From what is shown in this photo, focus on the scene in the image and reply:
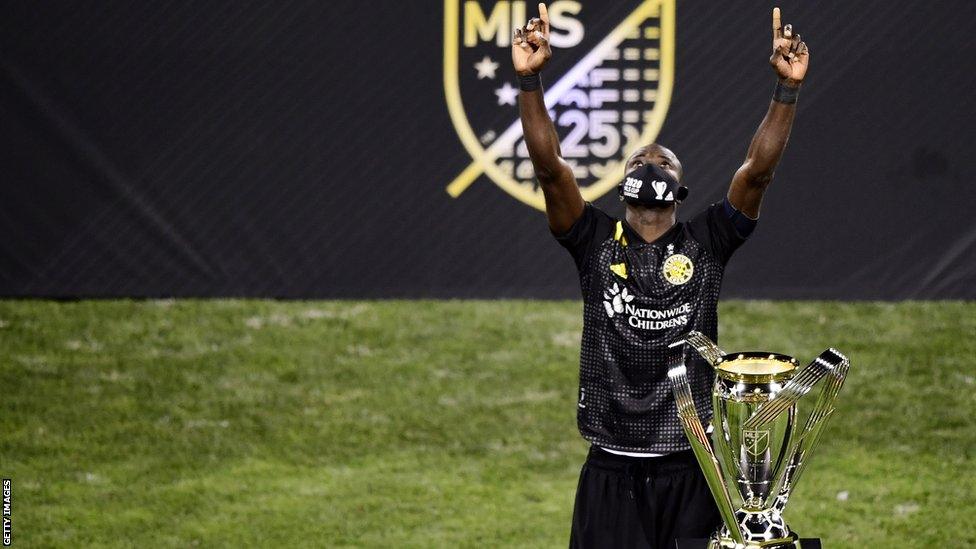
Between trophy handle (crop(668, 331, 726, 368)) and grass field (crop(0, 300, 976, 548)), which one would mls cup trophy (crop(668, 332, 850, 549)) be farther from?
grass field (crop(0, 300, 976, 548))

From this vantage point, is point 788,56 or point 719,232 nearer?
point 788,56

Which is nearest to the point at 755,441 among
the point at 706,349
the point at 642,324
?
the point at 706,349

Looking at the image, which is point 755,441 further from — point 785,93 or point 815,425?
point 785,93

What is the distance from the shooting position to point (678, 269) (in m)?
3.82

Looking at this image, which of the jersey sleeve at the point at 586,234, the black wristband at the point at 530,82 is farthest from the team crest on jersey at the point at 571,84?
the black wristband at the point at 530,82

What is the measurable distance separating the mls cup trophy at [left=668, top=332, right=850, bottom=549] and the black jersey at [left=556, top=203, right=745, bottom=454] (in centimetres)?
80

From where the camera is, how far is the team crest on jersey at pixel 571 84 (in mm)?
7875

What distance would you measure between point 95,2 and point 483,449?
10.9 ft

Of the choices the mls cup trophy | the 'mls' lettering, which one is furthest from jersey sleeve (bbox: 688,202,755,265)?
the 'mls' lettering

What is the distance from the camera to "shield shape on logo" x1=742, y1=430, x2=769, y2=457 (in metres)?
2.92

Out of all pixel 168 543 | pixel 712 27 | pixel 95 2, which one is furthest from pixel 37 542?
pixel 712 27

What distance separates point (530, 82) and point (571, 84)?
14.5 ft

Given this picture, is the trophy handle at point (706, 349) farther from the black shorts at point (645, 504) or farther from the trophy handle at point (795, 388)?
the black shorts at point (645, 504)

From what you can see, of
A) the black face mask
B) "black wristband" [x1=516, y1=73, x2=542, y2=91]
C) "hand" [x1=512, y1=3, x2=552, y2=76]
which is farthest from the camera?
the black face mask
